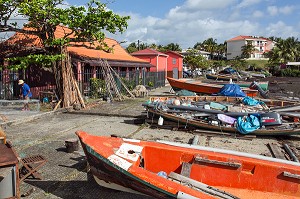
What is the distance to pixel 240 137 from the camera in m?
10.2

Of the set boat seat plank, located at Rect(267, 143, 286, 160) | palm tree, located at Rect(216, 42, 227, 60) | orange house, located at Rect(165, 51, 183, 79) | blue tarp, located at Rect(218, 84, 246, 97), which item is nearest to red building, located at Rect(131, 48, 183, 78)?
orange house, located at Rect(165, 51, 183, 79)

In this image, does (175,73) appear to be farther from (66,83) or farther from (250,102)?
(250,102)

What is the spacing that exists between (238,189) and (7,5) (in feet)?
46.5

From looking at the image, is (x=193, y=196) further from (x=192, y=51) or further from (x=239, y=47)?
(x=239, y=47)

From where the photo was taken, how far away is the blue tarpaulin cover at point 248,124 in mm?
10086

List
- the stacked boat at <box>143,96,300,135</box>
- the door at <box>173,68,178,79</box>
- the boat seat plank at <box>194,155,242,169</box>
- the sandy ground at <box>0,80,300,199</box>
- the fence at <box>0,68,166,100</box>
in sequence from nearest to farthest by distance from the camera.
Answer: the boat seat plank at <box>194,155,242,169</box>
the sandy ground at <box>0,80,300,199</box>
the stacked boat at <box>143,96,300,135</box>
the fence at <box>0,68,166,100</box>
the door at <box>173,68,178,79</box>

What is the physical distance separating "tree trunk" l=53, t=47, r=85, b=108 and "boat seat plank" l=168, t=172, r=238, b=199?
11.0 meters

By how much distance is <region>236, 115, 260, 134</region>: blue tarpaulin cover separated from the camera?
397 inches

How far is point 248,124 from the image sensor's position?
33.4 ft

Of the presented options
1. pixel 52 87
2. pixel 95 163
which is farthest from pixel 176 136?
pixel 52 87

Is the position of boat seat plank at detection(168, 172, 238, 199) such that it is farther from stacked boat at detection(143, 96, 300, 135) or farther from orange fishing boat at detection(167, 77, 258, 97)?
orange fishing boat at detection(167, 77, 258, 97)

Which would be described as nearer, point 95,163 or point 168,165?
point 95,163

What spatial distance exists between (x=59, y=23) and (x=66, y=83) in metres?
3.14

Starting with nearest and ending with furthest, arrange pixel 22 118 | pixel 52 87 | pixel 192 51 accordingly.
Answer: pixel 22 118, pixel 52 87, pixel 192 51
